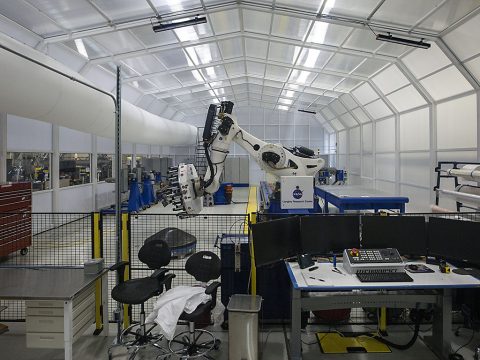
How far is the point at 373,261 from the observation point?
2.98m

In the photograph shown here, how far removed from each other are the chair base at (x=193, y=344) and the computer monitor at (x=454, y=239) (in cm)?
225

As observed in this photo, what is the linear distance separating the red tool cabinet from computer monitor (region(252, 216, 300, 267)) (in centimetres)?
414

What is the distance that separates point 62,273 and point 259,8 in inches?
229

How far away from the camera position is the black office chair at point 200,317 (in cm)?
289

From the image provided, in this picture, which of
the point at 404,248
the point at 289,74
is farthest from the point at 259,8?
the point at 404,248

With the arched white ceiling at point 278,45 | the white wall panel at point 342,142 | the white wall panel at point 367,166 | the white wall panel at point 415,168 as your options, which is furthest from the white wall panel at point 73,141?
the white wall panel at point 342,142

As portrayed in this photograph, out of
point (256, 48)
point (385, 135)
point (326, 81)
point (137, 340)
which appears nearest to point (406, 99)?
point (385, 135)

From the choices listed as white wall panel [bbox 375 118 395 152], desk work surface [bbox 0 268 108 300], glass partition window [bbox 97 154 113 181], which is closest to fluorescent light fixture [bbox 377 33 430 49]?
white wall panel [bbox 375 118 395 152]

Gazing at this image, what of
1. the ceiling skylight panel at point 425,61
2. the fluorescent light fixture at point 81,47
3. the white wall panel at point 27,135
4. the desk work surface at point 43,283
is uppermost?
the fluorescent light fixture at point 81,47

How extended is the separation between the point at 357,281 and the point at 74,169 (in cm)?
800

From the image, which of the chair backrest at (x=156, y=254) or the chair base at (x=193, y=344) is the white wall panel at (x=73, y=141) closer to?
the chair backrest at (x=156, y=254)

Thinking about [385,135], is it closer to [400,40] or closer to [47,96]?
[400,40]

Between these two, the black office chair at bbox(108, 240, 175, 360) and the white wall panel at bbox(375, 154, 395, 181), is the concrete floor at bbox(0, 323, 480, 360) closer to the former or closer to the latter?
the black office chair at bbox(108, 240, 175, 360)

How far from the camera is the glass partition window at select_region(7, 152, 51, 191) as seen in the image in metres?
6.54
